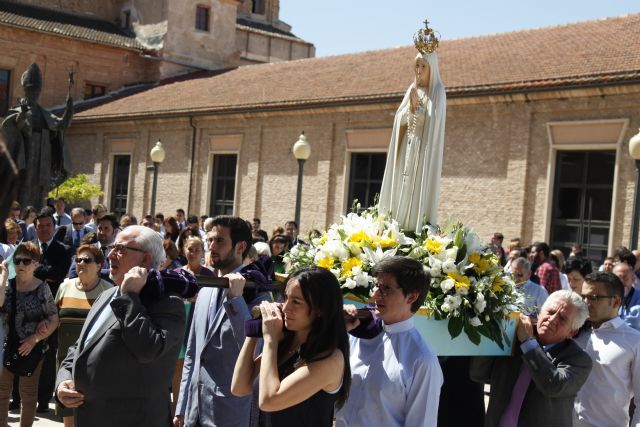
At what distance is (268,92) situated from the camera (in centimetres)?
2966

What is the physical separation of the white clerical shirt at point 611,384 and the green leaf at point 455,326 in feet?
3.86

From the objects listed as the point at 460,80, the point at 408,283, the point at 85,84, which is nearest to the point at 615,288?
the point at 408,283

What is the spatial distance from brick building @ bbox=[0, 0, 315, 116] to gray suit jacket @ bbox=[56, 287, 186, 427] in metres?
36.5

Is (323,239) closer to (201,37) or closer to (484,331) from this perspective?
(484,331)

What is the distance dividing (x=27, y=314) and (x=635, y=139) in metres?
9.61

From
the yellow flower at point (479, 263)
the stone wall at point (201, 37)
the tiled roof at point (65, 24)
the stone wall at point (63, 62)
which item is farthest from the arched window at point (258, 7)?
the yellow flower at point (479, 263)

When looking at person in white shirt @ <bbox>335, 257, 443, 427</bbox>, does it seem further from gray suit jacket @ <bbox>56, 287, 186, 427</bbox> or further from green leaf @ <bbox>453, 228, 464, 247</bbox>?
green leaf @ <bbox>453, 228, 464, 247</bbox>

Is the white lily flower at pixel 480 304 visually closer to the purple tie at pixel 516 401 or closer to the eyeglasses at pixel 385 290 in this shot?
the purple tie at pixel 516 401

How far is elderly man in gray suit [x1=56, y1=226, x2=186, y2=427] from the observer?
413cm

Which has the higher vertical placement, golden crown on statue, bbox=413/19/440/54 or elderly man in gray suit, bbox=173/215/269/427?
golden crown on statue, bbox=413/19/440/54

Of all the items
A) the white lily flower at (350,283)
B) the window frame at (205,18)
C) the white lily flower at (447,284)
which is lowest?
the white lily flower at (350,283)

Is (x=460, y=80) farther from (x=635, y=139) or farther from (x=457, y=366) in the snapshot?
(x=457, y=366)

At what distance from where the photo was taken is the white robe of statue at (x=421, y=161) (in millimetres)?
6137

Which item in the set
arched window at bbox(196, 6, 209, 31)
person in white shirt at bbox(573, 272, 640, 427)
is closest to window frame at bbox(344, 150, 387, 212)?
person in white shirt at bbox(573, 272, 640, 427)
